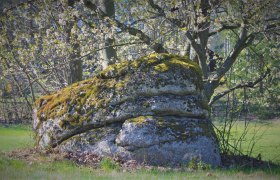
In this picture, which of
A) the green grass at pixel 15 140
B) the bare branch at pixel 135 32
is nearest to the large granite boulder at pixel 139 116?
the bare branch at pixel 135 32

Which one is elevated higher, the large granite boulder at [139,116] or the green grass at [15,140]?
the large granite boulder at [139,116]

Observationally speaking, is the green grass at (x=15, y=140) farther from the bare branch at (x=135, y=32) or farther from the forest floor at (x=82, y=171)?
the bare branch at (x=135, y=32)

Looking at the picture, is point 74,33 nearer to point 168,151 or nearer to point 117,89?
point 117,89

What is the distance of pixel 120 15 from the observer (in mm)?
16406

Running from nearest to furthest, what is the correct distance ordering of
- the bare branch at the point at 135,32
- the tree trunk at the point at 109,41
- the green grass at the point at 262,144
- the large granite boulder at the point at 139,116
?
1. the large granite boulder at the point at 139,116
2. the green grass at the point at 262,144
3. the bare branch at the point at 135,32
4. the tree trunk at the point at 109,41

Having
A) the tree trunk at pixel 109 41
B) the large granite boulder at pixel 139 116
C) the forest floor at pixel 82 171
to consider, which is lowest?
the forest floor at pixel 82 171

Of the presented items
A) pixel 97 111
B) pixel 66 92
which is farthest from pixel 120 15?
pixel 97 111

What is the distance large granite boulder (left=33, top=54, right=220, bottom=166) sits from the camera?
1002 cm

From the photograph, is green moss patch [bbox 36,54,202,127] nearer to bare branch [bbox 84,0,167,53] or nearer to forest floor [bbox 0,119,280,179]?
forest floor [bbox 0,119,280,179]

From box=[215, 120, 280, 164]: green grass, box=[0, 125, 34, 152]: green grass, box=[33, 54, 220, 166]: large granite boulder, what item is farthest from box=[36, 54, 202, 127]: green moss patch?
box=[215, 120, 280, 164]: green grass

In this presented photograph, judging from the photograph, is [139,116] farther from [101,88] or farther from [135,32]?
[135,32]

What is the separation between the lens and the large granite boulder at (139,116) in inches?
394

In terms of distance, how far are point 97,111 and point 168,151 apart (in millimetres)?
2233

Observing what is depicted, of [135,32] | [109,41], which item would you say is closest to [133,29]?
[135,32]
